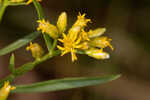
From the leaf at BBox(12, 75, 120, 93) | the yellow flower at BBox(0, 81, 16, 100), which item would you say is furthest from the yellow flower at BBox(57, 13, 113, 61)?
the yellow flower at BBox(0, 81, 16, 100)

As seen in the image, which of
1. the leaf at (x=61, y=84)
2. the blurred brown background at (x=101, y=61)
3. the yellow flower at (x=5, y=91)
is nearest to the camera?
the yellow flower at (x=5, y=91)

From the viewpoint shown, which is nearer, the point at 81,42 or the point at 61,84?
the point at 61,84

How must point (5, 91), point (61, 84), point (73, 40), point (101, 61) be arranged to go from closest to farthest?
point (5, 91) < point (61, 84) < point (73, 40) < point (101, 61)

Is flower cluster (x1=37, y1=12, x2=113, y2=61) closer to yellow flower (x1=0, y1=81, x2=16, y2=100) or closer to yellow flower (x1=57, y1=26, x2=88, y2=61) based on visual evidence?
yellow flower (x1=57, y1=26, x2=88, y2=61)

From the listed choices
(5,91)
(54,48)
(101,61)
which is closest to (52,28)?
(54,48)

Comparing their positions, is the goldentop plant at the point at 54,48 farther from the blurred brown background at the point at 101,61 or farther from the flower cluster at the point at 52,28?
the blurred brown background at the point at 101,61

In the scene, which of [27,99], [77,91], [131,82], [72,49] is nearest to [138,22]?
[131,82]

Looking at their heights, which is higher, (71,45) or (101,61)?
(71,45)

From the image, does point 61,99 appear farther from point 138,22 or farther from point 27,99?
point 138,22

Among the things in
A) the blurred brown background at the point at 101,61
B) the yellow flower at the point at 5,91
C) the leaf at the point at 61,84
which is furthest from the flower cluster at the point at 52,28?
the blurred brown background at the point at 101,61

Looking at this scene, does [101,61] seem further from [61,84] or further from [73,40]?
[61,84]
